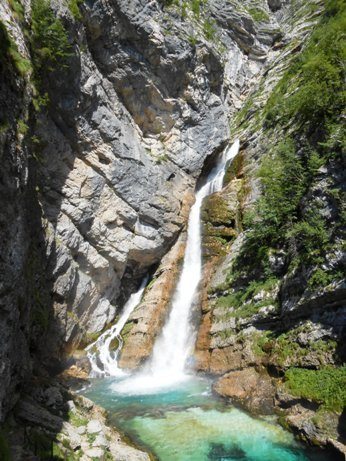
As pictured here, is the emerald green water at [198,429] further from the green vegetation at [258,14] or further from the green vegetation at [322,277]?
the green vegetation at [258,14]

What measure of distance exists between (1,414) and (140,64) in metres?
22.2

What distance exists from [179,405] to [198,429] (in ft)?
6.67

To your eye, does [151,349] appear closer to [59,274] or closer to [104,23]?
[59,274]

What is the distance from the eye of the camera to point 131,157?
22.3 metres

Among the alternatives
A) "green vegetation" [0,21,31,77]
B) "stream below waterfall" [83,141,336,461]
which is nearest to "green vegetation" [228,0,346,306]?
"stream below waterfall" [83,141,336,461]

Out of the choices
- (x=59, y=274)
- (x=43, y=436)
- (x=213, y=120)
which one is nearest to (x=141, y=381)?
(x=59, y=274)

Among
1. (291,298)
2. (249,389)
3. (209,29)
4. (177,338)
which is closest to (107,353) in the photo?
(177,338)

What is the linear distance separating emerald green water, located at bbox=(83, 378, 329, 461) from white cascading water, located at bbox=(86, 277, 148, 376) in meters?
4.04

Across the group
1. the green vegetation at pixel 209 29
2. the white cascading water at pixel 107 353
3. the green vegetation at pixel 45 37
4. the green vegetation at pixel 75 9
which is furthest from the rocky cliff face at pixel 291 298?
the green vegetation at pixel 209 29

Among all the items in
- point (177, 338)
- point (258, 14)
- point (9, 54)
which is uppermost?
point (258, 14)

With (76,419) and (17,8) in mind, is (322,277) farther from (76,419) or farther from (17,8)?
(17,8)

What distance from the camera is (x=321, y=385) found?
10617 millimetres

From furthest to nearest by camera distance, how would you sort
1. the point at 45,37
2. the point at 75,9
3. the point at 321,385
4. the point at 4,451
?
1. the point at 75,9
2. the point at 45,37
3. the point at 321,385
4. the point at 4,451

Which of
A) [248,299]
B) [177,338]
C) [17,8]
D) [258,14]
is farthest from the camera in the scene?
[258,14]
